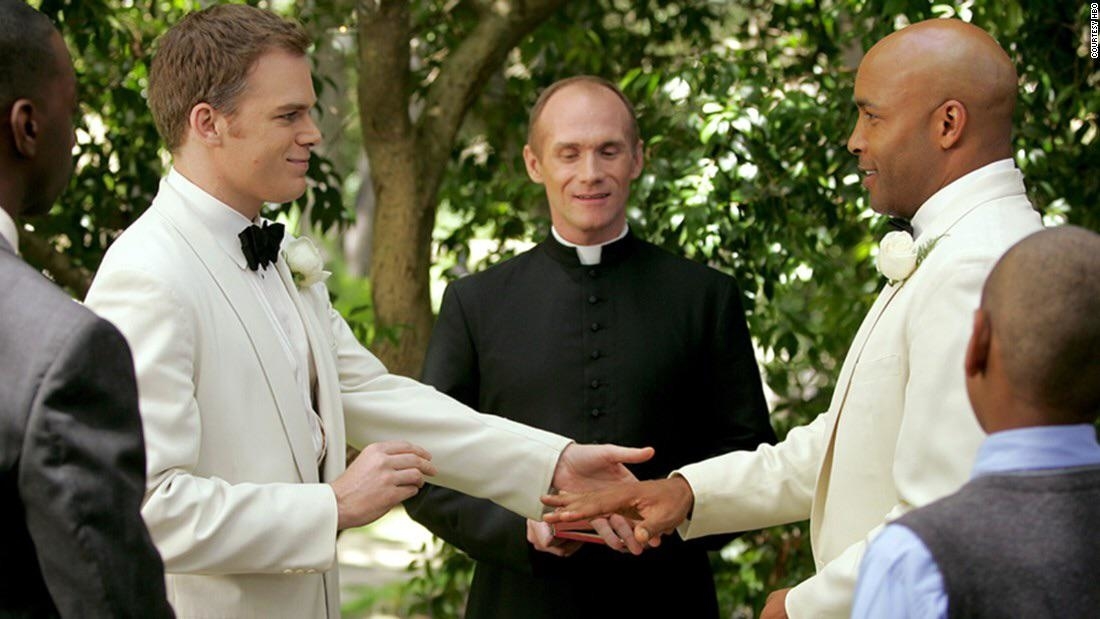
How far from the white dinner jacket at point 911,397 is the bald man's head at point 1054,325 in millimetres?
630

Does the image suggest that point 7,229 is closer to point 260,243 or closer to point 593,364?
point 260,243

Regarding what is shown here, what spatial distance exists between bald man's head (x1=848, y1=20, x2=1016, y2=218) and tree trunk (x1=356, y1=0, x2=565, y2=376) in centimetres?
240

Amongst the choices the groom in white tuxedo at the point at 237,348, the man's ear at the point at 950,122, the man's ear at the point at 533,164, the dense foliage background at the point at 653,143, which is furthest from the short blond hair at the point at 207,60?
the dense foliage background at the point at 653,143

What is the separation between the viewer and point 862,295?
577 cm

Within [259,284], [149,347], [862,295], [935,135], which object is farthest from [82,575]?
[862,295]

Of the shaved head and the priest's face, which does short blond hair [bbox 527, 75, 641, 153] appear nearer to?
the priest's face

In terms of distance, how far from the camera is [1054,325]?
2.08 meters

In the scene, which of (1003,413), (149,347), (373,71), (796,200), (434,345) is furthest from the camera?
(373,71)

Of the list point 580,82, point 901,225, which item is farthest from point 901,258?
point 580,82

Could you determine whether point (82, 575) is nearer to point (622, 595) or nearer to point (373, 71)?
point (622, 595)

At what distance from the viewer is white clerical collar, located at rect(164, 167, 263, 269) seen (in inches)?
129

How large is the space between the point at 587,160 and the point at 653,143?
39.1 inches

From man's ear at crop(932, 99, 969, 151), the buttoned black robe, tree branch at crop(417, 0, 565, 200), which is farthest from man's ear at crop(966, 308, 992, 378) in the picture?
tree branch at crop(417, 0, 565, 200)

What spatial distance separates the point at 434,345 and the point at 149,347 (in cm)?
147
